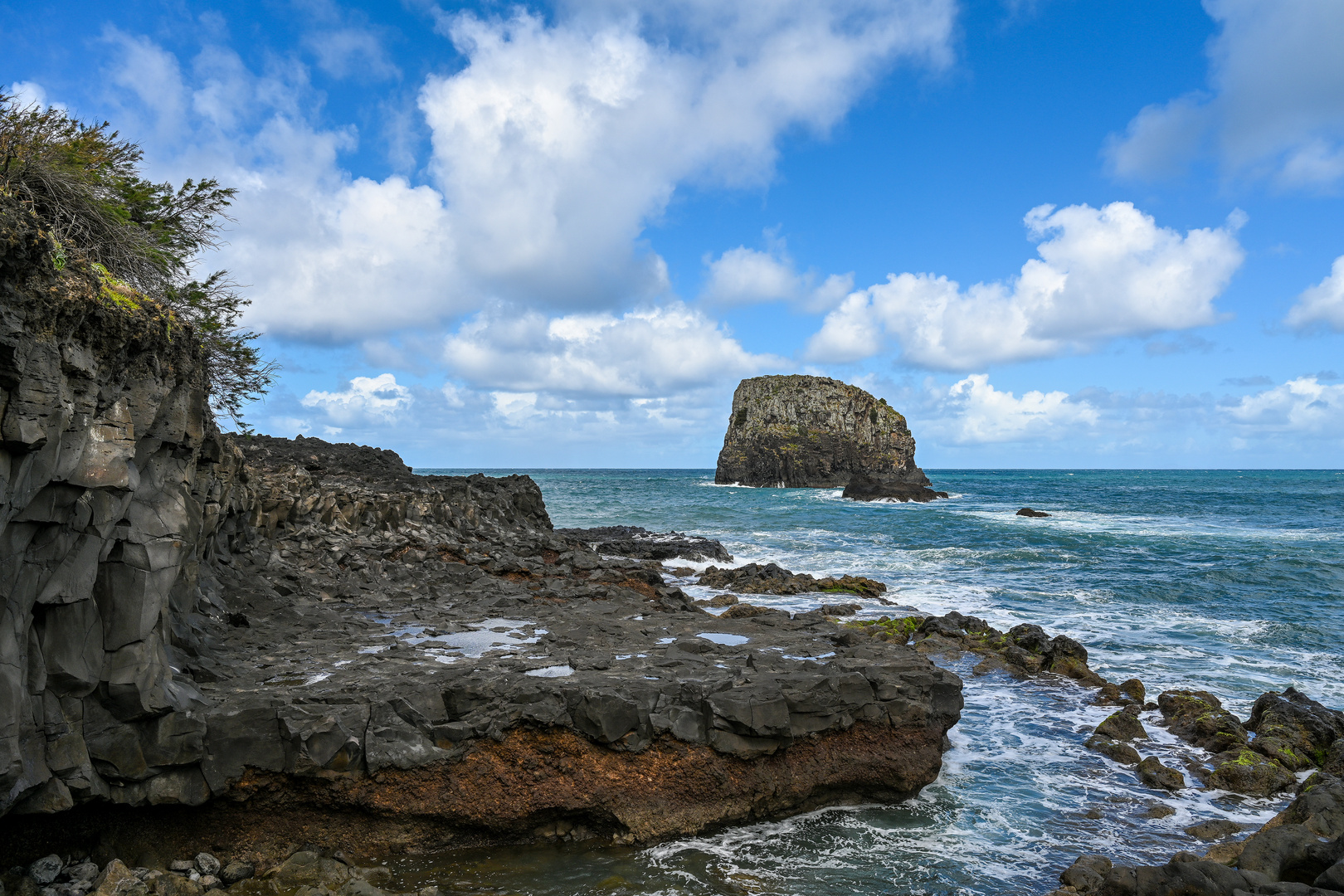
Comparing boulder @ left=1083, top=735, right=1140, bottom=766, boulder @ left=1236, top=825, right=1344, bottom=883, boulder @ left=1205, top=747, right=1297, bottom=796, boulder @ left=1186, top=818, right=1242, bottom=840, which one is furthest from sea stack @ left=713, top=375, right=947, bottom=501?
boulder @ left=1236, top=825, right=1344, bottom=883

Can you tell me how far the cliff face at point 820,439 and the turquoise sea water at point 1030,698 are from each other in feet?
179

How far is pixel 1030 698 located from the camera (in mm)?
13898

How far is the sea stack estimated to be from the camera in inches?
3917

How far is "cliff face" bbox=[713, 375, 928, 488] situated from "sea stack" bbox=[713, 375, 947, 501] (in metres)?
0.11

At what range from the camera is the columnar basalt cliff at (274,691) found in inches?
248

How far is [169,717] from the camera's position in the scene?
7.17m

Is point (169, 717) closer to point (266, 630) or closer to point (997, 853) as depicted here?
point (266, 630)

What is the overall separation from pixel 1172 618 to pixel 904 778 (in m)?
15.7

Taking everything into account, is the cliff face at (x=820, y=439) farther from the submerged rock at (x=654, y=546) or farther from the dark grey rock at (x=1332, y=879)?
the dark grey rock at (x=1332, y=879)

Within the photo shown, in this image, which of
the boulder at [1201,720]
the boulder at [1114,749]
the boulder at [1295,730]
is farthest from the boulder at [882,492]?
the boulder at [1114,749]

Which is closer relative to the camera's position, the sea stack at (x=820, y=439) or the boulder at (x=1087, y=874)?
the boulder at (x=1087, y=874)

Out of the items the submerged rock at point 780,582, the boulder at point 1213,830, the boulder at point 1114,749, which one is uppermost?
the submerged rock at point 780,582

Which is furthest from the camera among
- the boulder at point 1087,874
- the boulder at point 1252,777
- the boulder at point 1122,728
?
the boulder at point 1122,728

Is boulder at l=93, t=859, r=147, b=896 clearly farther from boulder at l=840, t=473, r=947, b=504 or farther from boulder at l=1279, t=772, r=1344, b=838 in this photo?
boulder at l=840, t=473, r=947, b=504
